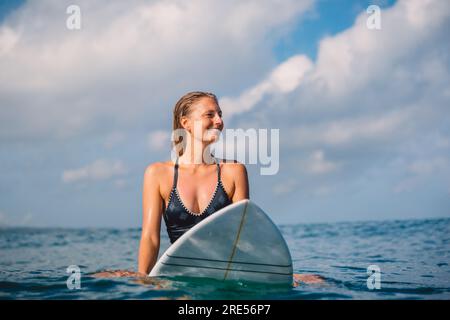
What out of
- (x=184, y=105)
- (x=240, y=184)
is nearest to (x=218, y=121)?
(x=184, y=105)

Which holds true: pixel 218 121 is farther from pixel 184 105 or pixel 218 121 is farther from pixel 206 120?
pixel 184 105

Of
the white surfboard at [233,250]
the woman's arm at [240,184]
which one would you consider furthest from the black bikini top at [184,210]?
the white surfboard at [233,250]

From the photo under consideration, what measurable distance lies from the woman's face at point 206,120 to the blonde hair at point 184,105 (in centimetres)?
4

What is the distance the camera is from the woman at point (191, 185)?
413cm

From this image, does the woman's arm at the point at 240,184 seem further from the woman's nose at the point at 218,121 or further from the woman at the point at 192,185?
the woman's nose at the point at 218,121

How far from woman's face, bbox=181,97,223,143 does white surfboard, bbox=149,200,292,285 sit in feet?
2.79

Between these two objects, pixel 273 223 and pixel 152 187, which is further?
pixel 152 187

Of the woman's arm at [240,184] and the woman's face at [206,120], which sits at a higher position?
the woman's face at [206,120]

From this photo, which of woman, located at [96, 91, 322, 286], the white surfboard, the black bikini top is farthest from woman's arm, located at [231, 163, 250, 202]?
the white surfboard
